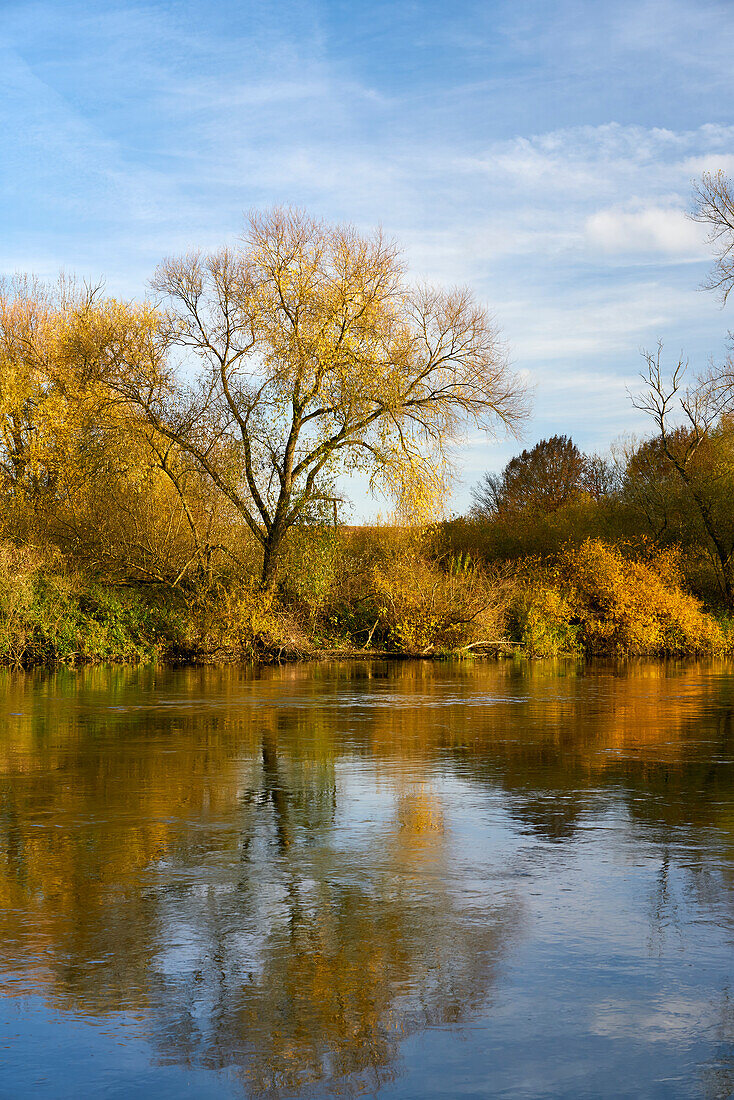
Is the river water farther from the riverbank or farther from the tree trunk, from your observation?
the tree trunk

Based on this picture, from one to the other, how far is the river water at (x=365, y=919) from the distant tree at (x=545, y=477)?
5677cm

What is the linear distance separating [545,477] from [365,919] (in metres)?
75.7

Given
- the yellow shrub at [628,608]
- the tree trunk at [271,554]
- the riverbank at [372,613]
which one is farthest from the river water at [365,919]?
the yellow shrub at [628,608]

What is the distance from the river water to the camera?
14.8ft

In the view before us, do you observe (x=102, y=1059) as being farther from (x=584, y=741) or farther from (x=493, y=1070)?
(x=584, y=741)

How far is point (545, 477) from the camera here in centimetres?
8056

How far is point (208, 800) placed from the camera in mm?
10047

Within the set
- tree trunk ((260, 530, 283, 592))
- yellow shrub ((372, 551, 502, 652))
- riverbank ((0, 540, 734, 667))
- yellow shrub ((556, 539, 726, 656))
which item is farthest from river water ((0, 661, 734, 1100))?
yellow shrub ((556, 539, 726, 656))

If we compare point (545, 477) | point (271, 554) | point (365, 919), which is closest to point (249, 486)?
point (271, 554)

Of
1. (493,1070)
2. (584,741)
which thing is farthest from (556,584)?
(493,1070)

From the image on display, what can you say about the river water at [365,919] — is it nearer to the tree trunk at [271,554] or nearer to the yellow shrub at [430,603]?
the tree trunk at [271,554]

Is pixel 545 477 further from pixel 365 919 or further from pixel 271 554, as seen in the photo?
pixel 365 919

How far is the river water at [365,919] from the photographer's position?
14.8 feet

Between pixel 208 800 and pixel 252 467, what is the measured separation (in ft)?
78.3
